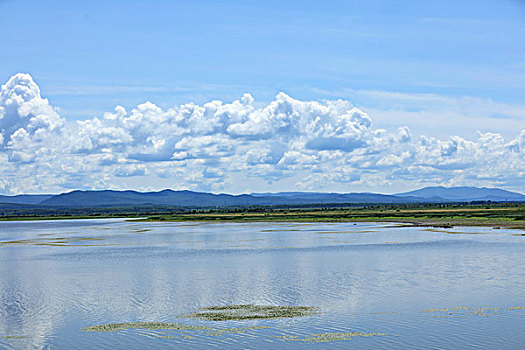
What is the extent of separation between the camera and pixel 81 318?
29656mm

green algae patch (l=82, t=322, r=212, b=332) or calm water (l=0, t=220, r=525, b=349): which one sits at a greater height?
calm water (l=0, t=220, r=525, b=349)

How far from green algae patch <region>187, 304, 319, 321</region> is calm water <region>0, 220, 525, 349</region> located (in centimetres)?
79

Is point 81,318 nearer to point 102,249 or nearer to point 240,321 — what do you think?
point 240,321

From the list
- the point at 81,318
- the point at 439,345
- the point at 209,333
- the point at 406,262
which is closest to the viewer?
the point at 439,345

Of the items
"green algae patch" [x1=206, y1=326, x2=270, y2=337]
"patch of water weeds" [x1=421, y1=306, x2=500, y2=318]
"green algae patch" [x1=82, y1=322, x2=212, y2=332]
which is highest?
"patch of water weeds" [x1=421, y1=306, x2=500, y2=318]

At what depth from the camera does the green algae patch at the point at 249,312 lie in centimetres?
2872

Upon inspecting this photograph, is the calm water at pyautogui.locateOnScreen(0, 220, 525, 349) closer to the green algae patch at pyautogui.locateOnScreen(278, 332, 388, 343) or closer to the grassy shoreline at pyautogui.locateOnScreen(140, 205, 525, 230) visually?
the green algae patch at pyautogui.locateOnScreen(278, 332, 388, 343)

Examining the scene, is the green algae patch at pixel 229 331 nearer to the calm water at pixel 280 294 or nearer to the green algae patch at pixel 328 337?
the calm water at pixel 280 294

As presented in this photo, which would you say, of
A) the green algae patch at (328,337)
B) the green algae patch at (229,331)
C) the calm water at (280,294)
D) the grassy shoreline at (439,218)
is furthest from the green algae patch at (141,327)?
the grassy shoreline at (439,218)

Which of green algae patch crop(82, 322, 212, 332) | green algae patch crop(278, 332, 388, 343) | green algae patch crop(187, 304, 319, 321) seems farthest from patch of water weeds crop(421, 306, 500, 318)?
green algae patch crop(82, 322, 212, 332)

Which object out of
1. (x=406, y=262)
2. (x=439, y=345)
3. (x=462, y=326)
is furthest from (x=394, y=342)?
(x=406, y=262)

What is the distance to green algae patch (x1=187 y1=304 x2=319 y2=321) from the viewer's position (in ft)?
94.2

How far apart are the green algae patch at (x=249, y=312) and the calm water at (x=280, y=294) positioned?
787 mm

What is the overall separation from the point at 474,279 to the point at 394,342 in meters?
17.3
